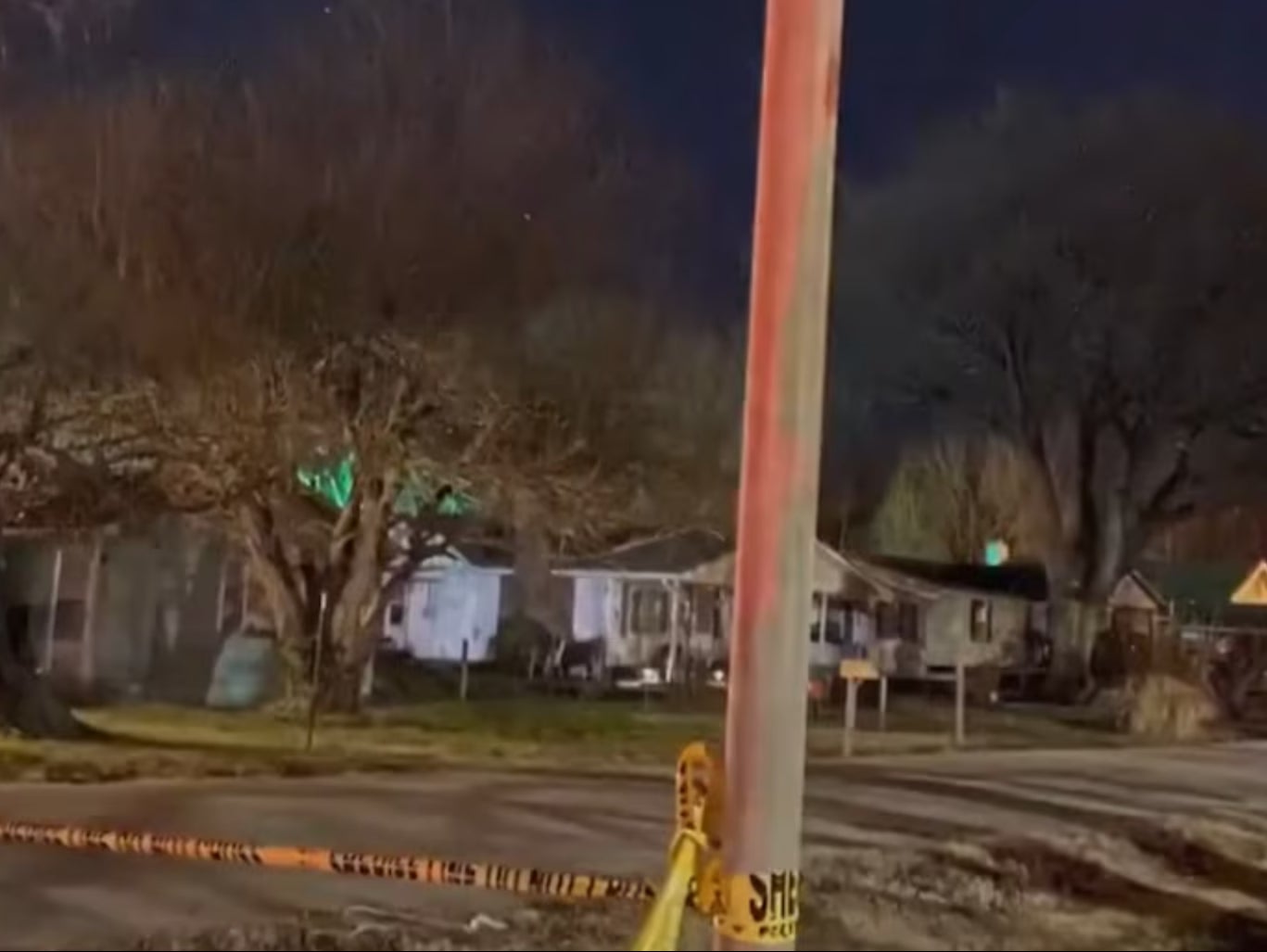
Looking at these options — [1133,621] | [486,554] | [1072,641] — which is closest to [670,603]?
[486,554]

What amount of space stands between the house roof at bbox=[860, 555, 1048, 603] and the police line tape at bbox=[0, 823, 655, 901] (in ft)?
32.8

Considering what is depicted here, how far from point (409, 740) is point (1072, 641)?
864 cm

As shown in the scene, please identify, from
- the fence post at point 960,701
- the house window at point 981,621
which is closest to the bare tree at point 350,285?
the fence post at point 960,701

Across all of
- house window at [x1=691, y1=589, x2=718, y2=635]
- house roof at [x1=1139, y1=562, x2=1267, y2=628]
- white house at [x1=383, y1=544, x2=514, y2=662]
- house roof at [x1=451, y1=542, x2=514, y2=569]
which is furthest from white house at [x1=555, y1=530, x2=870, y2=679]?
house roof at [x1=1139, y1=562, x2=1267, y2=628]

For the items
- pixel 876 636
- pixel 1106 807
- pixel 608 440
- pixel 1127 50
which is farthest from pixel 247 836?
pixel 1127 50

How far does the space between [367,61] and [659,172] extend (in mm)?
2271

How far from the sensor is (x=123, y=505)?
1402cm

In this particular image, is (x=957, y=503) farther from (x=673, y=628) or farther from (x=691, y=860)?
(x=691, y=860)

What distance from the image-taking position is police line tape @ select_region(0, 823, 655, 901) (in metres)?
6.79

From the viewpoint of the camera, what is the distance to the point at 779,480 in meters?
5.05

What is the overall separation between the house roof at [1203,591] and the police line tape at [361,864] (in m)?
14.0

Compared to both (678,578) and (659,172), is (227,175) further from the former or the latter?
(678,578)

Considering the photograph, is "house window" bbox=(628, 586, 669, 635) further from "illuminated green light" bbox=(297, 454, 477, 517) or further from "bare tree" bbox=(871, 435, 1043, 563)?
"bare tree" bbox=(871, 435, 1043, 563)

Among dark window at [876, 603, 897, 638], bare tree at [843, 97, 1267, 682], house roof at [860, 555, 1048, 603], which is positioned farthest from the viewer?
bare tree at [843, 97, 1267, 682]
